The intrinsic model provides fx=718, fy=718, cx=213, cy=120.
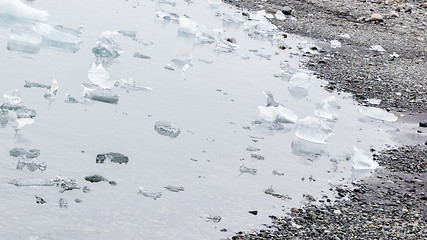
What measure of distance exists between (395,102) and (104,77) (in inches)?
185

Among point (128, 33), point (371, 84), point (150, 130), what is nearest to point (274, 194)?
point (150, 130)

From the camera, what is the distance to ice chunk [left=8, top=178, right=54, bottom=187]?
582 cm

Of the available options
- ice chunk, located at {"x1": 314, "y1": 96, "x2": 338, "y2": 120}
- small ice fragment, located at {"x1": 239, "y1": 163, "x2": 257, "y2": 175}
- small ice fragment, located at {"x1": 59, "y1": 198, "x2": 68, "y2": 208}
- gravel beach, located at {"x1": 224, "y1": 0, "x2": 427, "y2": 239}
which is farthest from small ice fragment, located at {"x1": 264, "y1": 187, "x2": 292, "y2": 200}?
ice chunk, located at {"x1": 314, "y1": 96, "x2": 338, "y2": 120}

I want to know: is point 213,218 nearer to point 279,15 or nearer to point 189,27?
point 189,27

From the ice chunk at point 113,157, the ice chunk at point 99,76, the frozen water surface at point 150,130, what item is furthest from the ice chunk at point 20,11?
the ice chunk at point 113,157

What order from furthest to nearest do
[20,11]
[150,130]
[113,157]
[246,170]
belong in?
[20,11]
[150,130]
[246,170]
[113,157]

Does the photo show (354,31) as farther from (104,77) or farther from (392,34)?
(104,77)

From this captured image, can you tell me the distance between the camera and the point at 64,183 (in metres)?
5.97

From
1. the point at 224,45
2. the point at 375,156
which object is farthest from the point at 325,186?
the point at 224,45

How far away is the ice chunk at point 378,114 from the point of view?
1011cm

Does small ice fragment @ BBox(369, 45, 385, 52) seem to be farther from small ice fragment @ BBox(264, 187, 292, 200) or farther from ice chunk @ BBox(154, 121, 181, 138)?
small ice fragment @ BBox(264, 187, 292, 200)

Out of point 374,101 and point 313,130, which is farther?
point 374,101

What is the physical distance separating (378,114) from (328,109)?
3.28 ft

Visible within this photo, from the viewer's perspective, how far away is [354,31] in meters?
15.9
